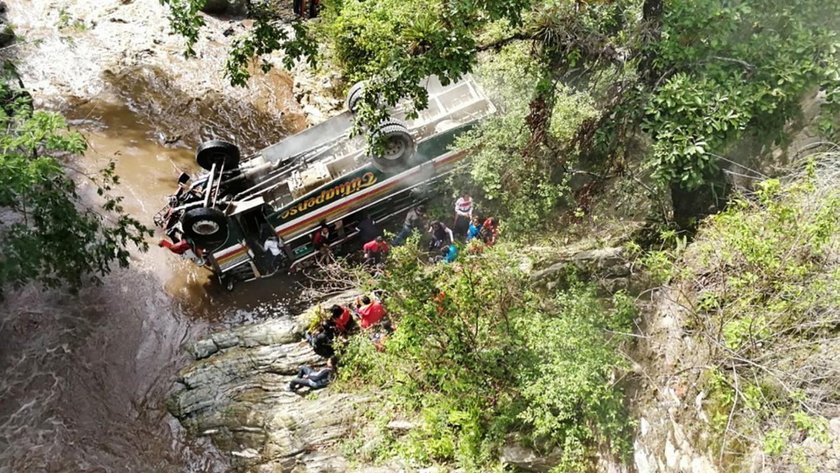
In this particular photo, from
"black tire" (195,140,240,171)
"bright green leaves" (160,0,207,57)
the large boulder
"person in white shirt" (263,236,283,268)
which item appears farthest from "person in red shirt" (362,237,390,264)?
the large boulder

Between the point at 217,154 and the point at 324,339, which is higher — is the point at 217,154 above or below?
above

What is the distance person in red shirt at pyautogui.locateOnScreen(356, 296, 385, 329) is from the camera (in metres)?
9.13

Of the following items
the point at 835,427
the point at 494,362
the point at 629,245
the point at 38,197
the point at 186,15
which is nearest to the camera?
the point at 835,427

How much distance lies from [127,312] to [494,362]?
7.72m

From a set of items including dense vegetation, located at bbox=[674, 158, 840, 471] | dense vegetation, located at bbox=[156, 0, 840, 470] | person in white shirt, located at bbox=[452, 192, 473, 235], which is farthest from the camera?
person in white shirt, located at bbox=[452, 192, 473, 235]

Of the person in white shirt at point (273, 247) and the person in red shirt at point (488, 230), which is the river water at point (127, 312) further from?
the person in red shirt at point (488, 230)

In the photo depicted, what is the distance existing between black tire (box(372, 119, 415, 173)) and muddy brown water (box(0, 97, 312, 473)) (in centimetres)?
306

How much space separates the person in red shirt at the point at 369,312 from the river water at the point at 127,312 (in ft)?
7.81

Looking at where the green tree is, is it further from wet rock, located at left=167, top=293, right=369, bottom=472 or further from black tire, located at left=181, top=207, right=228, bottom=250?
wet rock, located at left=167, top=293, right=369, bottom=472

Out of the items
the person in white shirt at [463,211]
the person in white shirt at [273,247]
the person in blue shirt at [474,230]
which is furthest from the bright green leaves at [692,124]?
the person in white shirt at [273,247]

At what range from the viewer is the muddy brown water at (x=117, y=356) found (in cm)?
894

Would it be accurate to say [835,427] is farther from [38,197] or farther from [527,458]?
[38,197]

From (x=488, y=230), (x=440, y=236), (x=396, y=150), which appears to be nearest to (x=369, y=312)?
(x=440, y=236)

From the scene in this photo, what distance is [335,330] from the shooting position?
946 centimetres
